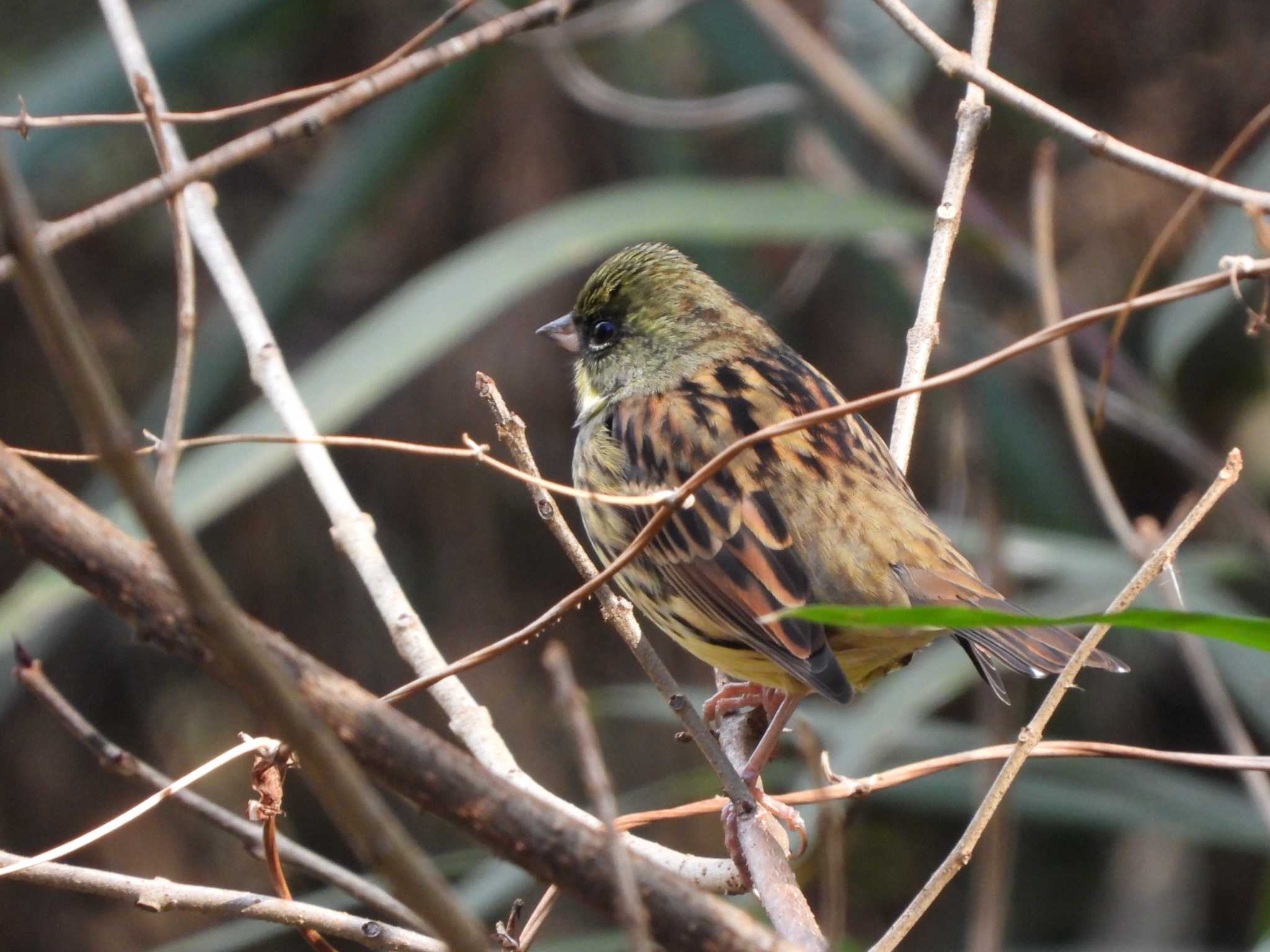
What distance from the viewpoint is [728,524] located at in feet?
8.36

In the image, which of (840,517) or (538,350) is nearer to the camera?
(840,517)

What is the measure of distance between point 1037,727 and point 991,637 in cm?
87

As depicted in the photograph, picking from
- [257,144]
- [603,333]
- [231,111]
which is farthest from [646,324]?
[257,144]

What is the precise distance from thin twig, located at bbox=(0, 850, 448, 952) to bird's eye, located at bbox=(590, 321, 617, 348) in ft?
6.11

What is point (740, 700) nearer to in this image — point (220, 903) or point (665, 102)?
point (220, 903)

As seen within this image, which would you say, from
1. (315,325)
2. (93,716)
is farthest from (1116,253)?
(93,716)

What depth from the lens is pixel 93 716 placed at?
5430 millimetres

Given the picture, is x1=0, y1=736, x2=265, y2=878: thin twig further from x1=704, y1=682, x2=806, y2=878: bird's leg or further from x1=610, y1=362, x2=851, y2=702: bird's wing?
x1=610, y1=362, x2=851, y2=702: bird's wing

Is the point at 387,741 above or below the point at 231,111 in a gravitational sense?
below

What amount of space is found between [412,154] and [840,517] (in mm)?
2494

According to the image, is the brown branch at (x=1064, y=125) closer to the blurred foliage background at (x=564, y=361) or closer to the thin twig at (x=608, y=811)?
the thin twig at (x=608, y=811)

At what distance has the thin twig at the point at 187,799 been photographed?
4.21ft

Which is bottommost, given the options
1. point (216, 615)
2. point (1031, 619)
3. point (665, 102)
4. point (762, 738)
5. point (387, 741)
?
point (762, 738)

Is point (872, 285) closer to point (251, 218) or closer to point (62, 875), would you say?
point (251, 218)
